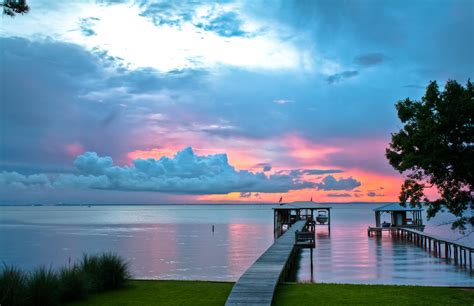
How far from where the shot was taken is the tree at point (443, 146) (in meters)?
12.6

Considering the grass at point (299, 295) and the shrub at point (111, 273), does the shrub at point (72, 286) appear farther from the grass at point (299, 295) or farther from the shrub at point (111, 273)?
the shrub at point (111, 273)

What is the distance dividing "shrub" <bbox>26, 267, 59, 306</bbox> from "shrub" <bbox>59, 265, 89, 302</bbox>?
21.7 inches

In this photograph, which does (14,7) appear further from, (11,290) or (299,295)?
(299,295)

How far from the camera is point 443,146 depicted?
12562 millimetres

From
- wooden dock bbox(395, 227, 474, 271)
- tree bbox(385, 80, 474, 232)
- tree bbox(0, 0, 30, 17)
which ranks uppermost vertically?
tree bbox(0, 0, 30, 17)

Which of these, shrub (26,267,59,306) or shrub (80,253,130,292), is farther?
shrub (80,253,130,292)

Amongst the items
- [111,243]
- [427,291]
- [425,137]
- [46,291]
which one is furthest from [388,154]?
[111,243]

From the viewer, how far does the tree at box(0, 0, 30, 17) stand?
30.0 feet

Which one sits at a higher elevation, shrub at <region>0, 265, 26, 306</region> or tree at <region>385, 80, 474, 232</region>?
tree at <region>385, 80, 474, 232</region>

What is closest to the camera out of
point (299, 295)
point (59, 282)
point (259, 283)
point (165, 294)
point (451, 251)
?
point (59, 282)

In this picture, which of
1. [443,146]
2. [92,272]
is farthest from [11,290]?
[443,146]

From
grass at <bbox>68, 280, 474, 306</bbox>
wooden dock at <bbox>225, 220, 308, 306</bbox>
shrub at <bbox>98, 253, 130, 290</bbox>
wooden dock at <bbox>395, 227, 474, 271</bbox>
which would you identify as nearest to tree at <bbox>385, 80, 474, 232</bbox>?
grass at <bbox>68, 280, 474, 306</bbox>

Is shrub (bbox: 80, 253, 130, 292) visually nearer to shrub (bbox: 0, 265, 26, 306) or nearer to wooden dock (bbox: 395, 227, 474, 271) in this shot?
shrub (bbox: 0, 265, 26, 306)

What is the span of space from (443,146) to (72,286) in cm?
1075
